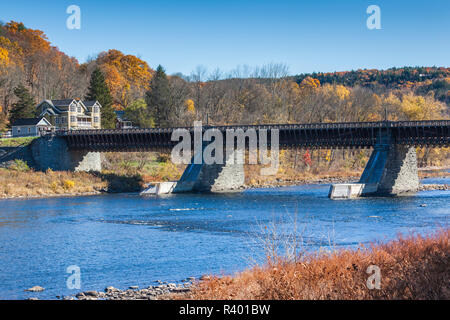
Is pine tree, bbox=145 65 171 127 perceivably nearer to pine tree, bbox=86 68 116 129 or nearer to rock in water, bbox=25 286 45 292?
pine tree, bbox=86 68 116 129

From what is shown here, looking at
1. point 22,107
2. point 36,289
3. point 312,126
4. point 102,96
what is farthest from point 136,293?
point 102,96

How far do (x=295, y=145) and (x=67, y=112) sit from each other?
143ft

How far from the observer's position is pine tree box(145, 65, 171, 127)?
120562 millimetres

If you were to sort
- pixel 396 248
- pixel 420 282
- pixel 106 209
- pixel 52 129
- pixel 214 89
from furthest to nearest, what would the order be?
pixel 214 89 → pixel 52 129 → pixel 106 209 → pixel 396 248 → pixel 420 282

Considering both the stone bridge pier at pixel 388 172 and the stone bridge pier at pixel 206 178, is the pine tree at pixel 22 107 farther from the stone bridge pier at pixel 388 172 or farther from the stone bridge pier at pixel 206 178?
the stone bridge pier at pixel 388 172

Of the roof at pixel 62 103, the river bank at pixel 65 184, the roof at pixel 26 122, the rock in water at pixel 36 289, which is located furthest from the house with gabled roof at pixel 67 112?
the rock in water at pixel 36 289

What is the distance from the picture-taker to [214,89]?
443 feet

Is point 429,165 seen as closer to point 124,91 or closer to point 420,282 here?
point 124,91

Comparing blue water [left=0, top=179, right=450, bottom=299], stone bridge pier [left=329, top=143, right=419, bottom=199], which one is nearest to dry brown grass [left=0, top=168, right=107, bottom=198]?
blue water [left=0, top=179, right=450, bottom=299]

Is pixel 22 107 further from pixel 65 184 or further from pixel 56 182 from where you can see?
pixel 65 184

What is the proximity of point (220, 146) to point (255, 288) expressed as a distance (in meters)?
62.9

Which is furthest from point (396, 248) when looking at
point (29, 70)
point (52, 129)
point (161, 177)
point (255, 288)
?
point (29, 70)

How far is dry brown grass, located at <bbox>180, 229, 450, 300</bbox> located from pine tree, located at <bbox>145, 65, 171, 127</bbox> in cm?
9843

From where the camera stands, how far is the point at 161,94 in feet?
396
